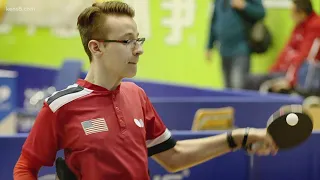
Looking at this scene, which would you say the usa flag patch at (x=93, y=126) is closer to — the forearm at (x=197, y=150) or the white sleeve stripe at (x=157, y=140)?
the white sleeve stripe at (x=157, y=140)

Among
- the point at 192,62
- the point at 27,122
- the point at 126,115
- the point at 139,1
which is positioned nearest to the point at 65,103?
the point at 126,115

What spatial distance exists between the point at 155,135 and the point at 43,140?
0.42 meters

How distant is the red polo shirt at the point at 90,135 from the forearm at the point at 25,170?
0.01 meters

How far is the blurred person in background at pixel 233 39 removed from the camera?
7491 millimetres

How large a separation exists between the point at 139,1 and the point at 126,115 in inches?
186

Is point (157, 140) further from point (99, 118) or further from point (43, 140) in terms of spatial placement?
point (43, 140)

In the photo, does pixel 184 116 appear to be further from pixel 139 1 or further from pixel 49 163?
pixel 49 163

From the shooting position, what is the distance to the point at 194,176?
3600mm

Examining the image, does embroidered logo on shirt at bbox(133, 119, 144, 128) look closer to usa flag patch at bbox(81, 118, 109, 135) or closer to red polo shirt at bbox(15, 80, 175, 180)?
red polo shirt at bbox(15, 80, 175, 180)

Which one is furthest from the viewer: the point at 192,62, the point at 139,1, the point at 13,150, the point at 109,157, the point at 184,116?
the point at 192,62

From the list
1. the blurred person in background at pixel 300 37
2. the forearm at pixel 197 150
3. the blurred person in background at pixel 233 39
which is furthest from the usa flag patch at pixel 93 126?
the blurred person in background at pixel 233 39

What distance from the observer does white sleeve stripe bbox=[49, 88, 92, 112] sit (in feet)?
7.32

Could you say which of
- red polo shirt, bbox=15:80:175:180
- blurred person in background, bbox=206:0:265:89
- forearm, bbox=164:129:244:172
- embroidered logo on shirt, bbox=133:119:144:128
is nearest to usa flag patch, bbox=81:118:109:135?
red polo shirt, bbox=15:80:175:180

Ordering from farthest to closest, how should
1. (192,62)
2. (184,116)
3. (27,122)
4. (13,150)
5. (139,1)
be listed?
1. (192,62)
2. (139,1)
3. (184,116)
4. (27,122)
5. (13,150)
